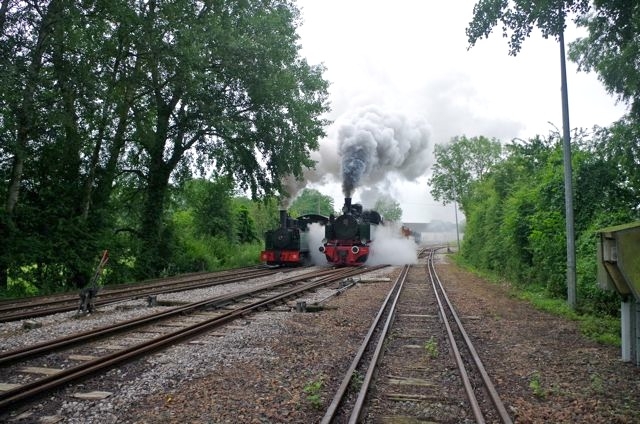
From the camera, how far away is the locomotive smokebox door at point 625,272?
19.5 ft

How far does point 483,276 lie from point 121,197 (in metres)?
16.5

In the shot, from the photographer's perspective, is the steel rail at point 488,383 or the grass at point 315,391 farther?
the grass at point 315,391

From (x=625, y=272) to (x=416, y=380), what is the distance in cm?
292

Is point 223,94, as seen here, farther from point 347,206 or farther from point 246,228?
point 246,228

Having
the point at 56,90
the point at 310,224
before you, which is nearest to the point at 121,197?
the point at 56,90

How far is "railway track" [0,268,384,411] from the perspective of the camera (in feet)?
16.0

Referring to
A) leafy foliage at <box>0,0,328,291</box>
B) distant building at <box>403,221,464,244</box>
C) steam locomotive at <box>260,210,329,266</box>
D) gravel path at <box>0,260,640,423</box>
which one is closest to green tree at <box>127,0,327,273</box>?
leafy foliage at <box>0,0,328,291</box>

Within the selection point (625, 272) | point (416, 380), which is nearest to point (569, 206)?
point (625, 272)

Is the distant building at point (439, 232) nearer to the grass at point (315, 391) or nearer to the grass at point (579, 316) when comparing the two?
the grass at point (579, 316)

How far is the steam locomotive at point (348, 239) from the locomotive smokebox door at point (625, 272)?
59.8 feet

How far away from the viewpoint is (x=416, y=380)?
5555 millimetres

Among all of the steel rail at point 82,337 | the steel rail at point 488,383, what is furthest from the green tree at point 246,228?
the steel rail at point 488,383

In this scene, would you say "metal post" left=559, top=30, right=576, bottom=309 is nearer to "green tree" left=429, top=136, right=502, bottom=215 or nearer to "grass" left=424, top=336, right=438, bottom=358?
"grass" left=424, top=336, right=438, bottom=358

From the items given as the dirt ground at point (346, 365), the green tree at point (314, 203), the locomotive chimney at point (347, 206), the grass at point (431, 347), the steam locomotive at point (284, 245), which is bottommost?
the dirt ground at point (346, 365)
